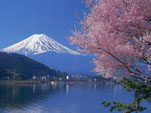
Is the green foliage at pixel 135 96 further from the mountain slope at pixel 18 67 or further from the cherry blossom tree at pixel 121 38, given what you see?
the mountain slope at pixel 18 67

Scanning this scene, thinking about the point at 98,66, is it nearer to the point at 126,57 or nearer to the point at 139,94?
the point at 126,57

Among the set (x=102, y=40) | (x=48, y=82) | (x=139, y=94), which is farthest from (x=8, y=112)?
(x=48, y=82)

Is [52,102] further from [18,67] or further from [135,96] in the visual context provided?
[18,67]

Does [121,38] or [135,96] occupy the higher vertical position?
Answer: [121,38]

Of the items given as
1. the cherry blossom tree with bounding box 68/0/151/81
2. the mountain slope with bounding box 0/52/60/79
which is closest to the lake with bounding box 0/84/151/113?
the mountain slope with bounding box 0/52/60/79

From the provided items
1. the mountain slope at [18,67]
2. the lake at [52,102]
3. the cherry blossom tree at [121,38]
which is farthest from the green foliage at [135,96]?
the mountain slope at [18,67]

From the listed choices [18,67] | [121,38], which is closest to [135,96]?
[121,38]

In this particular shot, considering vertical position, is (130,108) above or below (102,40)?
below
